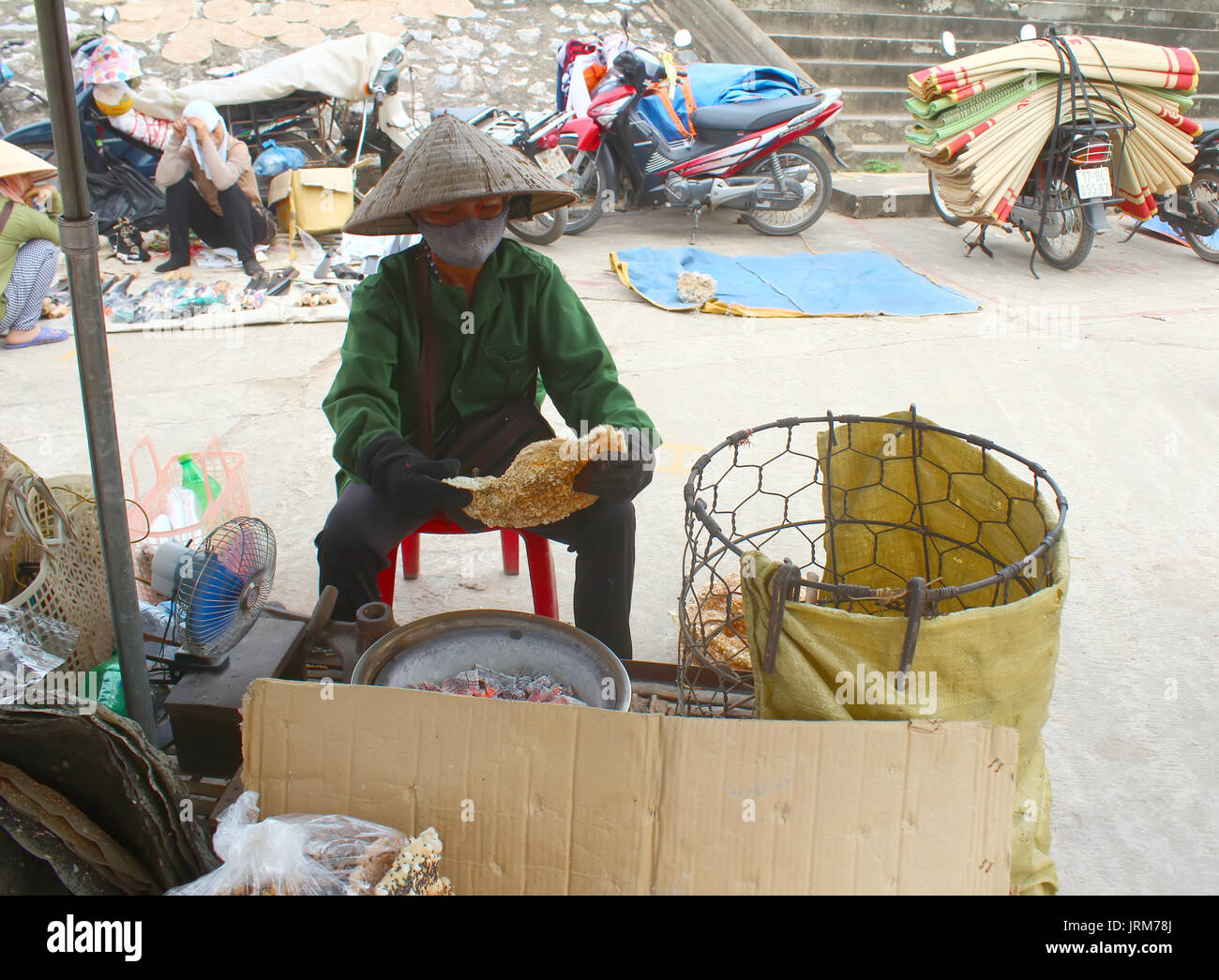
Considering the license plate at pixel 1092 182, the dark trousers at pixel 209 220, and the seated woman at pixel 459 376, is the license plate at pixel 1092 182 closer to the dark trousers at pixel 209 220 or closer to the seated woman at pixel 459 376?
the seated woman at pixel 459 376

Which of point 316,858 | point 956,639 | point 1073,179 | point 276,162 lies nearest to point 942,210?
point 1073,179

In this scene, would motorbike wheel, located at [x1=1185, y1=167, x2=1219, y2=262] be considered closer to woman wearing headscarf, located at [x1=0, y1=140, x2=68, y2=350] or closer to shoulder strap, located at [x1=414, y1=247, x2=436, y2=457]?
shoulder strap, located at [x1=414, y1=247, x2=436, y2=457]

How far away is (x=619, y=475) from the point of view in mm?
1980

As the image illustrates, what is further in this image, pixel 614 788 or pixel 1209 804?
pixel 1209 804

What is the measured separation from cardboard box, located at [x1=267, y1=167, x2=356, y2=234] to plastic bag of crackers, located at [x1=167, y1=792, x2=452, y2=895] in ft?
18.9

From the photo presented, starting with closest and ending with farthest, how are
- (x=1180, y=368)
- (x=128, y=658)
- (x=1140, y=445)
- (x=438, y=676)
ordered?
(x=128, y=658) → (x=438, y=676) → (x=1140, y=445) → (x=1180, y=368)

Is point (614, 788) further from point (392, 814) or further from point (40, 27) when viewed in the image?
point (40, 27)

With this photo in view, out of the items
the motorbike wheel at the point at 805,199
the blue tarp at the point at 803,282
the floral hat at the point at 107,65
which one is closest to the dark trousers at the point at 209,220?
the floral hat at the point at 107,65

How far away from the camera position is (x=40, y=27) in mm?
1174

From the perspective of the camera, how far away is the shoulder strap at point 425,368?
2.22 meters

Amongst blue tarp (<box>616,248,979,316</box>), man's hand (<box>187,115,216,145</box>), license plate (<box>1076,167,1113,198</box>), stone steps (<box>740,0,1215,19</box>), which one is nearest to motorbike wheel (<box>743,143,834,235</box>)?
blue tarp (<box>616,248,979,316</box>)

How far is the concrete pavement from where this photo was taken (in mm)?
2262
